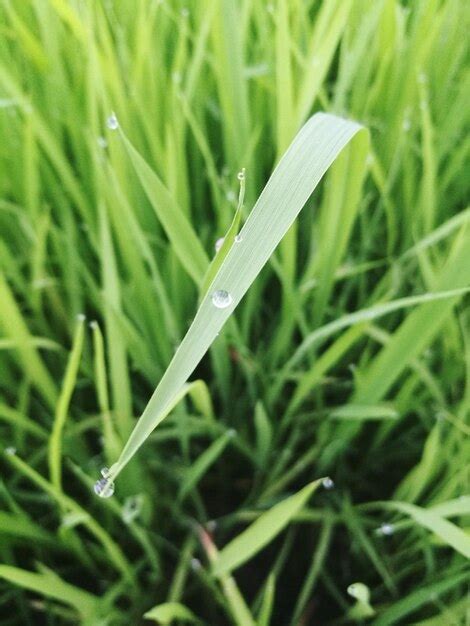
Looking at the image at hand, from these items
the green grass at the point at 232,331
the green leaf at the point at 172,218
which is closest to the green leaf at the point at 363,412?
the green grass at the point at 232,331

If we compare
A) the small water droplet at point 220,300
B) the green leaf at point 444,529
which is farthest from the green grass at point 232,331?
the small water droplet at point 220,300

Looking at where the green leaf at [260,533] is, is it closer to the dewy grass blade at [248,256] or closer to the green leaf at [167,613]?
the green leaf at [167,613]

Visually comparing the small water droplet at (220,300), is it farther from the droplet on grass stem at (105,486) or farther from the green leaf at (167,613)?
the green leaf at (167,613)

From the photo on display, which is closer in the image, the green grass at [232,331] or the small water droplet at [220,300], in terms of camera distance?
the small water droplet at [220,300]

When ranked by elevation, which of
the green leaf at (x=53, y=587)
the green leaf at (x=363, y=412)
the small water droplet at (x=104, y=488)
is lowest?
the green leaf at (x=53, y=587)

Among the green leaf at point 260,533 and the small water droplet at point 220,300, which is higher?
the small water droplet at point 220,300

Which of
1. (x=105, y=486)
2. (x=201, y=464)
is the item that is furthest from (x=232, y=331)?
(x=105, y=486)
